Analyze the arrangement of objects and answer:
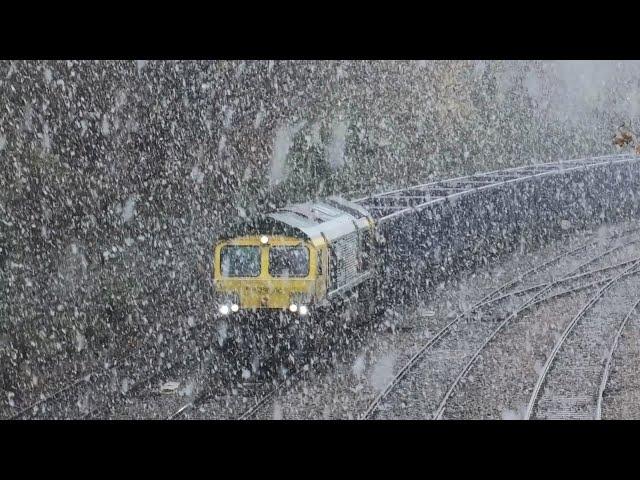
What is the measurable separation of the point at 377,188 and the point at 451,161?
435 cm

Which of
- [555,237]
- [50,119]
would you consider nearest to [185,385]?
[50,119]

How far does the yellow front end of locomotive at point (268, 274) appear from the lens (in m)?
9.74

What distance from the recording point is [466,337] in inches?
470

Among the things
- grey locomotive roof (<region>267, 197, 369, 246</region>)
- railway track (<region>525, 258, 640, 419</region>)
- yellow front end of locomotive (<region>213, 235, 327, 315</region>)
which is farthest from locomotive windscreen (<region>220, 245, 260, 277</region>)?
railway track (<region>525, 258, 640, 419</region>)

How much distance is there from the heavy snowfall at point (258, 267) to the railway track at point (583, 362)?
41mm

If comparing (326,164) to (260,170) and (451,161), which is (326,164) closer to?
(260,170)

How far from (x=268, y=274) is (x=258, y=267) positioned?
155 millimetres

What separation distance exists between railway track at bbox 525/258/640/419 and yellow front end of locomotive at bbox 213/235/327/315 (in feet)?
8.90

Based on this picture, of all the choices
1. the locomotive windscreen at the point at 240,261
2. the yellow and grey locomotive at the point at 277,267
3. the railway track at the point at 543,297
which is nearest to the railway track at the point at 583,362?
the railway track at the point at 543,297

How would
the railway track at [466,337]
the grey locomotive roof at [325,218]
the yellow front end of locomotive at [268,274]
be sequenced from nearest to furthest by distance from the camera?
the railway track at [466,337] < the yellow front end of locomotive at [268,274] < the grey locomotive roof at [325,218]

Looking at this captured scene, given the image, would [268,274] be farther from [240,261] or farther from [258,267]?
Result: [240,261]

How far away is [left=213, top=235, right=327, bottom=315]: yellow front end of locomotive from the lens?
32.0 ft

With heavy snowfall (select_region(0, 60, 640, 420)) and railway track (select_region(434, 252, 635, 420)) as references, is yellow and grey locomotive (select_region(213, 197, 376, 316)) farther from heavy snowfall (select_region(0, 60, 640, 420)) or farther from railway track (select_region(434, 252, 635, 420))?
railway track (select_region(434, 252, 635, 420))

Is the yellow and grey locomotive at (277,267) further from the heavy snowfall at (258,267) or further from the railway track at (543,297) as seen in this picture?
the railway track at (543,297)
